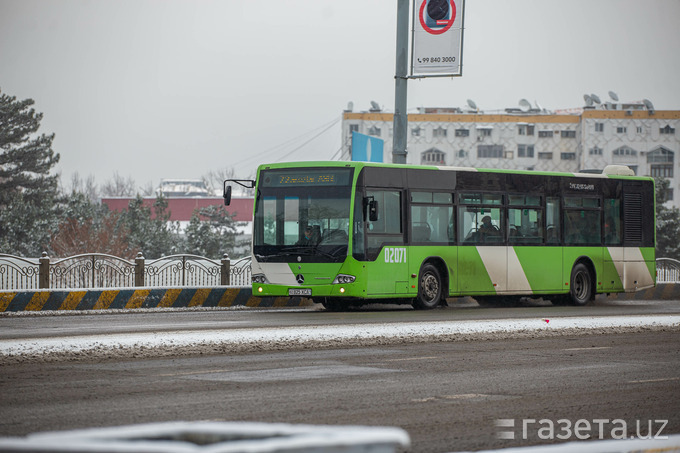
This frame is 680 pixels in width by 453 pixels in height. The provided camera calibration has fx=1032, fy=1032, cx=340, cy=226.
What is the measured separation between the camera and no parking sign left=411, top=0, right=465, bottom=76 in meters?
25.5

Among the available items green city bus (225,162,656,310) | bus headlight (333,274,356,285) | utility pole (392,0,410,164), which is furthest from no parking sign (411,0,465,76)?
bus headlight (333,274,356,285)

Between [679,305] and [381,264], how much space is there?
32.3 ft

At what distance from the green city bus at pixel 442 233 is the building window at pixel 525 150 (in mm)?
102934

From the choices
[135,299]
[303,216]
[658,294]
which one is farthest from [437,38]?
[658,294]

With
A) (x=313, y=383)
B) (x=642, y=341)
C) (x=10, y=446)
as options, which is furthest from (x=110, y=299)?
(x=10, y=446)

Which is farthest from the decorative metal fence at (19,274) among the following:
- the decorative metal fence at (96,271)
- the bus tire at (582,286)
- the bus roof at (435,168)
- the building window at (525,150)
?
the building window at (525,150)

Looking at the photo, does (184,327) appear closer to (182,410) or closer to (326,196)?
(326,196)

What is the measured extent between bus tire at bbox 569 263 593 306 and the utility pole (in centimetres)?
526

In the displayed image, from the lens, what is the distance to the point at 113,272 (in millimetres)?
26484

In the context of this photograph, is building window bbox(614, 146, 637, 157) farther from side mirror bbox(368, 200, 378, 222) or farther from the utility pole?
side mirror bbox(368, 200, 378, 222)

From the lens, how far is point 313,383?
920 centimetres

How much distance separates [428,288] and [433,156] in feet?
361

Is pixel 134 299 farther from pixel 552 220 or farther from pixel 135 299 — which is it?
pixel 552 220

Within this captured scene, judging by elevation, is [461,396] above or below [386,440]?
below
